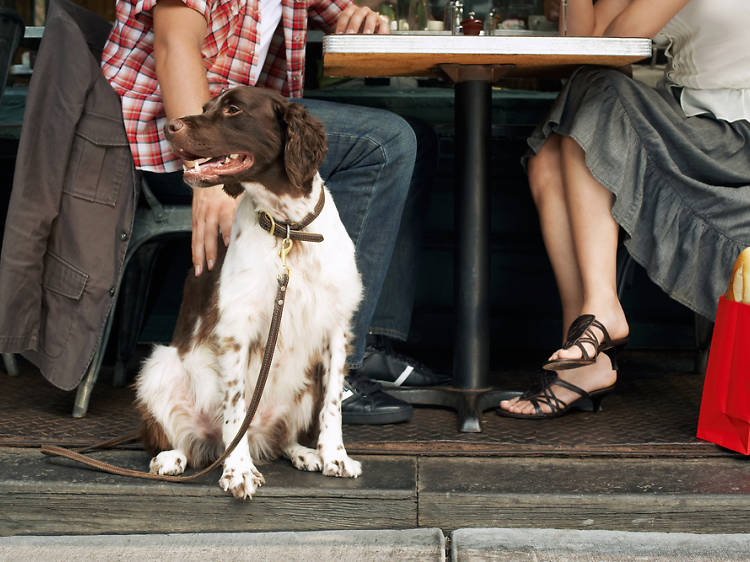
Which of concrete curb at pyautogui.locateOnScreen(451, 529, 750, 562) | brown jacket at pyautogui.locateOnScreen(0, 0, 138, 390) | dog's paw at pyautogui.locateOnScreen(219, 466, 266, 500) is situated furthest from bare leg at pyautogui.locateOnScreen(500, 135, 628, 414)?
brown jacket at pyautogui.locateOnScreen(0, 0, 138, 390)

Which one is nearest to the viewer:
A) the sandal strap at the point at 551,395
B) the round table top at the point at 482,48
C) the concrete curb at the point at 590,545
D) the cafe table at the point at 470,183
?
the concrete curb at the point at 590,545

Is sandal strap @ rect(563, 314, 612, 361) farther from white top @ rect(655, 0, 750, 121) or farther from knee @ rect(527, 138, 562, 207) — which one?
white top @ rect(655, 0, 750, 121)

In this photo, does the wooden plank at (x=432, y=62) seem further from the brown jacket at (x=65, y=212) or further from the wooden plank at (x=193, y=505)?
the wooden plank at (x=193, y=505)

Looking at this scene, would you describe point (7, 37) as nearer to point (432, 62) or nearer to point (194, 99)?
point (194, 99)

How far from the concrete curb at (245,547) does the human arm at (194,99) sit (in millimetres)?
721

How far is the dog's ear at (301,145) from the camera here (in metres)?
2.02

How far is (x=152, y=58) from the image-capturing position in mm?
2570

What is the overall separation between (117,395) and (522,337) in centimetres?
177

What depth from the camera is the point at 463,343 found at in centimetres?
261

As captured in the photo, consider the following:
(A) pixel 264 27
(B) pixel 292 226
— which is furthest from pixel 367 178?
(A) pixel 264 27

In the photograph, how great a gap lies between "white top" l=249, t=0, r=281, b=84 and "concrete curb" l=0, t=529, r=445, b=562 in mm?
1447

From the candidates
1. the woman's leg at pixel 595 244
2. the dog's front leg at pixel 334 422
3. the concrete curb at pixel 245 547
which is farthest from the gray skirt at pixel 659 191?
the concrete curb at pixel 245 547

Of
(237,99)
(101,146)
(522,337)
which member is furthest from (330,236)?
(522,337)

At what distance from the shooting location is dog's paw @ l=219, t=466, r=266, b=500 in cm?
198
